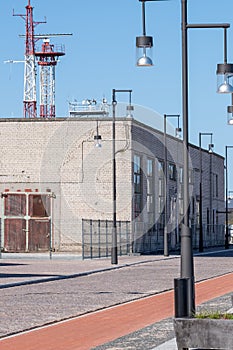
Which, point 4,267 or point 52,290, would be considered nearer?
point 52,290

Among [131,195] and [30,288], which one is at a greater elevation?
[131,195]

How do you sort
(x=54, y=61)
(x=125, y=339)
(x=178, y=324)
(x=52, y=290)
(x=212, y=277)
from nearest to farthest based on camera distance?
(x=178, y=324), (x=125, y=339), (x=52, y=290), (x=212, y=277), (x=54, y=61)

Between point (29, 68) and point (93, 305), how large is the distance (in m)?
68.2

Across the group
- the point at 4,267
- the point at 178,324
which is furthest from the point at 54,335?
the point at 4,267

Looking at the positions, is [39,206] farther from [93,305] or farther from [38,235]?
[93,305]

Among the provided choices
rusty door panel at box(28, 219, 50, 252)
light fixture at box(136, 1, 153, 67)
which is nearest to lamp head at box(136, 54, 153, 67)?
light fixture at box(136, 1, 153, 67)

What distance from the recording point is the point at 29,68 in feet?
294

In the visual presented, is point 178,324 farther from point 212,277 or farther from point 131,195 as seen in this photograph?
point 131,195

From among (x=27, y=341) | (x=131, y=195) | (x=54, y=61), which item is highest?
(x=54, y=61)

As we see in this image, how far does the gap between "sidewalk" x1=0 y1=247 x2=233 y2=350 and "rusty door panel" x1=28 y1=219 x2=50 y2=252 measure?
77.4 feet

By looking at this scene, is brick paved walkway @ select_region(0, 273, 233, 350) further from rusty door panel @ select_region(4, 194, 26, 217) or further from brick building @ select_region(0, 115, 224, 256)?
rusty door panel @ select_region(4, 194, 26, 217)

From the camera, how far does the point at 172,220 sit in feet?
253

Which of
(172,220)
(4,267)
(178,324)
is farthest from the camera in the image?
(172,220)

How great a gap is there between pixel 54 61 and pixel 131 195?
29.9m
